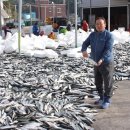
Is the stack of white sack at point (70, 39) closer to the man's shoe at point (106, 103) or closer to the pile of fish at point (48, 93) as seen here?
the pile of fish at point (48, 93)


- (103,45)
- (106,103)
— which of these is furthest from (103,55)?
(106,103)

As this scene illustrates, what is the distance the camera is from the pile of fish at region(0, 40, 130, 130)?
21.2 feet

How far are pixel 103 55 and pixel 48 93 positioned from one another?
1744 millimetres

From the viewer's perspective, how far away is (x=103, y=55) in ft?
24.6

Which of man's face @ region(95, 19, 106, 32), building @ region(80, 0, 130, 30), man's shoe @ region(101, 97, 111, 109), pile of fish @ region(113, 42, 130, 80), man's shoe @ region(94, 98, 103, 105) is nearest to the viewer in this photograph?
man's face @ region(95, 19, 106, 32)

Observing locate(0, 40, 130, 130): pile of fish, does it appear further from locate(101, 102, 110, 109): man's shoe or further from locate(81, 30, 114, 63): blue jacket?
locate(81, 30, 114, 63): blue jacket

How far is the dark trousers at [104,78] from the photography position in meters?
7.61

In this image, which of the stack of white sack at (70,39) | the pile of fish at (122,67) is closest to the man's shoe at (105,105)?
the pile of fish at (122,67)

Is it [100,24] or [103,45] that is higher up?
[100,24]

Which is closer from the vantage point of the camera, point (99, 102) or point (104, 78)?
point (104, 78)

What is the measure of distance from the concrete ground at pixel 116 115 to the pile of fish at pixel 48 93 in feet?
0.54

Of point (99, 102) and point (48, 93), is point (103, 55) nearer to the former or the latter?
point (99, 102)

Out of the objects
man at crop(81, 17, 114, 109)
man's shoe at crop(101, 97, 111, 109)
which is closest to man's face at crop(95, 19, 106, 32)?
man at crop(81, 17, 114, 109)

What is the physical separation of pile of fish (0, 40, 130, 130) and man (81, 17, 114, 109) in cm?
47
